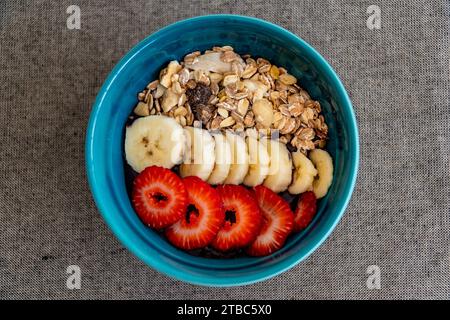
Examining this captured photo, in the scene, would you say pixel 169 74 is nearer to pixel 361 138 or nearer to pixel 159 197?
pixel 159 197

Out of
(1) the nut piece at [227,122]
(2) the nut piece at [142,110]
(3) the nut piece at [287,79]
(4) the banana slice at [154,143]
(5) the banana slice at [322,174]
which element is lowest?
(5) the banana slice at [322,174]

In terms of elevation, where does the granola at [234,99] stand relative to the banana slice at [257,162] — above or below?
above

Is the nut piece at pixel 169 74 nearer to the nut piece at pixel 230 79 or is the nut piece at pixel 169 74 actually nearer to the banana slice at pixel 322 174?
the nut piece at pixel 230 79

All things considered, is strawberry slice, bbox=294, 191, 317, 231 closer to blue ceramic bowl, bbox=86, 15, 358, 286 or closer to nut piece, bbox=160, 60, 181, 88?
blue ceramic bowl, bbox=86, 15, 358, 286

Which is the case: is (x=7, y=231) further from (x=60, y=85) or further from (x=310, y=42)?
(x=310, y=42)

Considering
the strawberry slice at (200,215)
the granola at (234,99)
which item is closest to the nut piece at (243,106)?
the granola at (234,99)

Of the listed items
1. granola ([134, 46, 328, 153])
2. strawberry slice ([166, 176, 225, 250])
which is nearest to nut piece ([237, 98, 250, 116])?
granola ([134, 46, 328, 153])

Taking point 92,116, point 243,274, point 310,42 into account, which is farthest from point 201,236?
point 310,42
